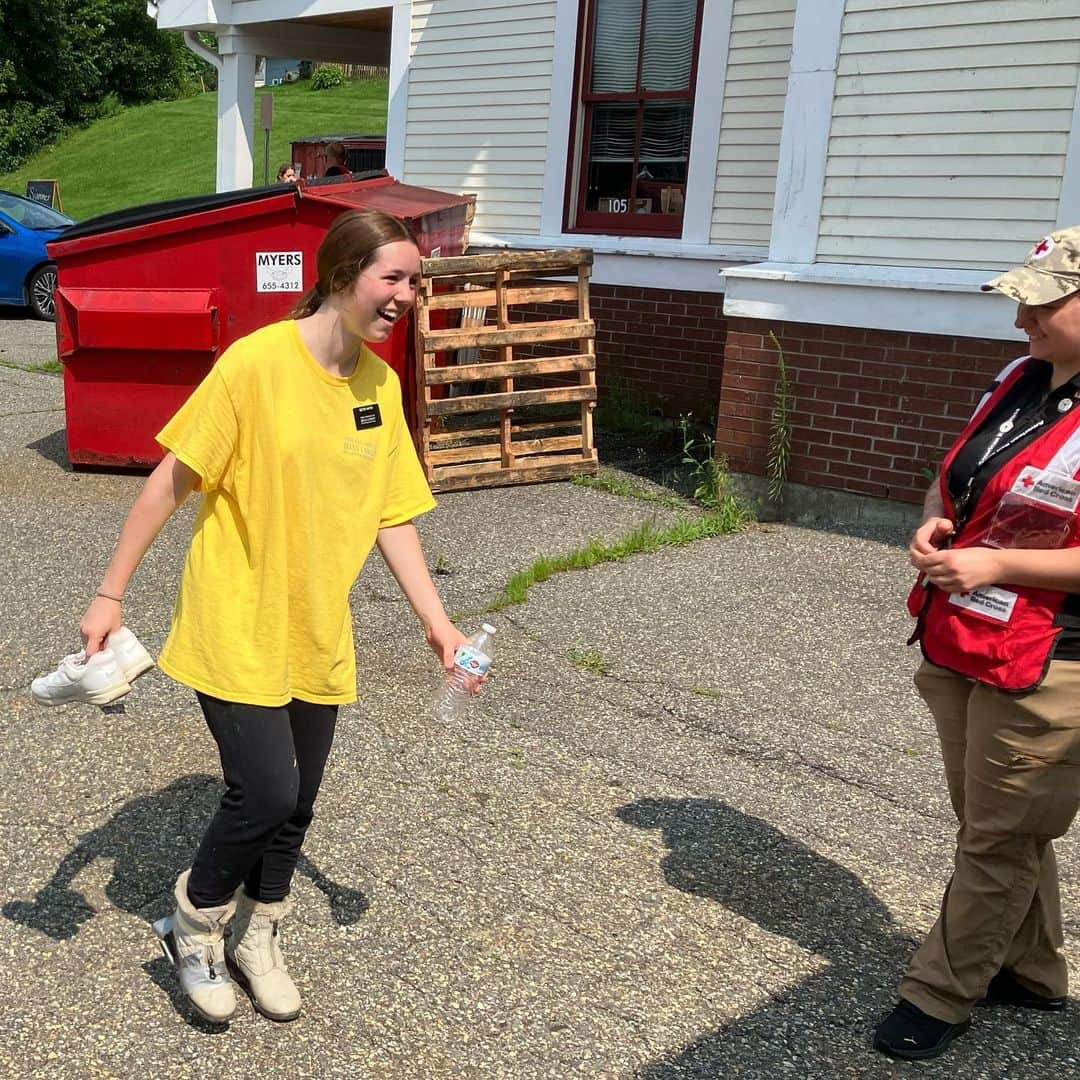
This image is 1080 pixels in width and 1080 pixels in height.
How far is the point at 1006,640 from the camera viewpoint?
2.62m

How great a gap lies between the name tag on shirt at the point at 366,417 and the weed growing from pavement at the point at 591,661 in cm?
253

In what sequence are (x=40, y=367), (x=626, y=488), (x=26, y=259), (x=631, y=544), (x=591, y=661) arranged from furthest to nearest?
(x=26, y=259) → (x=40, y=367) → (x=626, y=488) → (x=631, y=544) → (x=591, y=661)

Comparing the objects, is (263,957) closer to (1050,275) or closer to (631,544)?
(1050,275)

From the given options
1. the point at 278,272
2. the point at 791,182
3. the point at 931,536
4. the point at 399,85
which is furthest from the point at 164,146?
the point at 931,536

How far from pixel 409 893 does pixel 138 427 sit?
522cm

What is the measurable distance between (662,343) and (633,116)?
1.92 metres

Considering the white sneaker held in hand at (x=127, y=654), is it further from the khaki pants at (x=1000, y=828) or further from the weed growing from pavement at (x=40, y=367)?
the weed growing from pavement at (x=40, y=367)

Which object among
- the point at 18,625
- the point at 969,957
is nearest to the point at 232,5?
the point at 18,625

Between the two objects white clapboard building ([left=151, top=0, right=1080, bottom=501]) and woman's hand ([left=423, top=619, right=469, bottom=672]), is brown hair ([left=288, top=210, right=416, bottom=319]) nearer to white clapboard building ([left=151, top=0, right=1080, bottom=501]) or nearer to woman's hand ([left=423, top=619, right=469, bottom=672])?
woman's hand ([left=423, top=619, right=469, bottom=672])

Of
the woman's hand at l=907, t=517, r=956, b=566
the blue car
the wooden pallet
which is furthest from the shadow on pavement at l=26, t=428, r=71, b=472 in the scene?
the blue car

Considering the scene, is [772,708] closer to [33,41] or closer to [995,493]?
[995,493]

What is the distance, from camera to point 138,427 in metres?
7.79

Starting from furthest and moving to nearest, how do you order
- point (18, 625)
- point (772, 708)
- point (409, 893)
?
point (18, 625)
point (772, 708)
point (409, 893)

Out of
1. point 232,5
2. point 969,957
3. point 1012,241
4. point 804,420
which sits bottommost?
point 969,957
